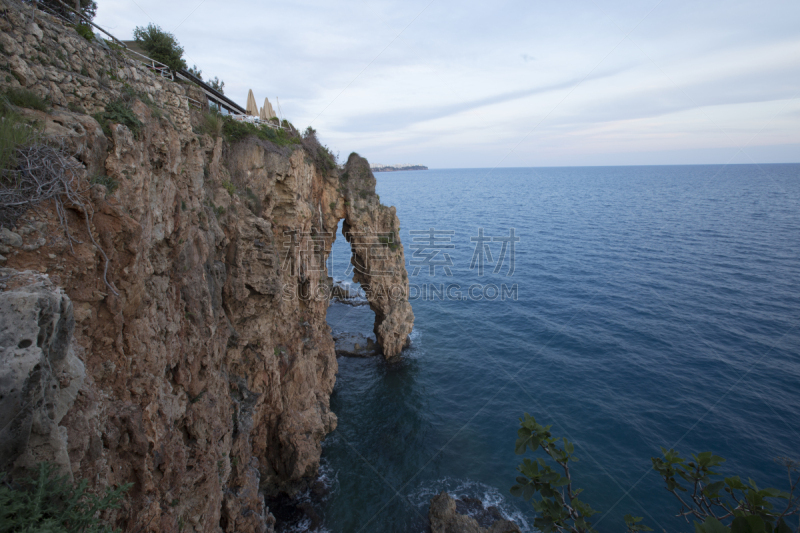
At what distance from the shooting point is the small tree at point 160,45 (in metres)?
15.9

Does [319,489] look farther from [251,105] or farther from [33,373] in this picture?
[251,105]

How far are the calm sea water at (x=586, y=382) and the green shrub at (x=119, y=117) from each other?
56.2ft

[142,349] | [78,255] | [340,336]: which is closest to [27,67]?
[78,255]

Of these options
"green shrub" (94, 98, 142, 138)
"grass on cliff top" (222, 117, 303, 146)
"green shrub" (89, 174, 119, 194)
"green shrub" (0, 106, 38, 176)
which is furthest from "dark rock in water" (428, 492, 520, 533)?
"grass on cliff top" (222, 117, 303, 146)

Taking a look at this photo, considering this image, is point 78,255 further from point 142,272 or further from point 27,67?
point 27,67

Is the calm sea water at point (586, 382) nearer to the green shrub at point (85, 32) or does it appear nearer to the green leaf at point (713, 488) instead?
the green leaf at point (713, 488)

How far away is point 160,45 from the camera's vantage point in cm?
1588

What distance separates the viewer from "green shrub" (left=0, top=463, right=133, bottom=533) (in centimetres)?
388

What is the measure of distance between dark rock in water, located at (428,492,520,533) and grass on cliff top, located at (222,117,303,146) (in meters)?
18.7

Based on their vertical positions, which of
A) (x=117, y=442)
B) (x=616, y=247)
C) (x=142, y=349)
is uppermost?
(x=142, y=349)

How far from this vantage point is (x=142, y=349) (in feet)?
25.8

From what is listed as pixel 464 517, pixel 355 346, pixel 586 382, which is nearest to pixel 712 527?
pixel 464 517

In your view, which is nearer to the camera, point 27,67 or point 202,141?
point 27,67

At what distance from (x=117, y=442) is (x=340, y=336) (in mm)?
26361
